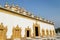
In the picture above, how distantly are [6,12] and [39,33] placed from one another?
8.24 m

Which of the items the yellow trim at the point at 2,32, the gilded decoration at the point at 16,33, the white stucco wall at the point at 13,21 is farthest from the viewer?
the gilded decoration at the point at 16,33

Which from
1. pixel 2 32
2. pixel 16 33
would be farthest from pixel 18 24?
pixel 2 32

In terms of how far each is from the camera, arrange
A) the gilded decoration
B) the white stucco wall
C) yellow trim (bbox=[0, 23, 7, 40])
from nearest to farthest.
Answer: yellow trim (bbox=[0, 23, 7, 40]) < the white stucco wall < the gilded decoration

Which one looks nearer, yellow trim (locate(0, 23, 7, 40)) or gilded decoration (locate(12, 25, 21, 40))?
yellow trim (locate(0, 23, 7, 40))

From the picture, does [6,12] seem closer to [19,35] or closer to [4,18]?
[4,18]

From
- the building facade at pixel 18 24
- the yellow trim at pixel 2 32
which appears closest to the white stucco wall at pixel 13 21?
the building facade at pixel 18 24

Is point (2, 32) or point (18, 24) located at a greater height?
point (18, 24)

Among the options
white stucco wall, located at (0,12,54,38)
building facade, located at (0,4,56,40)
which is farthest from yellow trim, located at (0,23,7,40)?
white stucco wall, located at (0,12,54,38)

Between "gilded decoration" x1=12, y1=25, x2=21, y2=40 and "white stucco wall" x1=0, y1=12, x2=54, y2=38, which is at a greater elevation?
"white stucco wall" x1=0, y1=12, x2=54, y2=38

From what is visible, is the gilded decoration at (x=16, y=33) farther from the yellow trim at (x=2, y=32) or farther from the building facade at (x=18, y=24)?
the yellow trim at (x=2, y=32)

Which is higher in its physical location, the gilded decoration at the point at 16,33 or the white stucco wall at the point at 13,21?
the white stucco wall at the point at 13,21

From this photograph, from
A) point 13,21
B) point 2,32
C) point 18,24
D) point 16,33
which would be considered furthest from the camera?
point 18,24

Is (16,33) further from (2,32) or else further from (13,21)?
(2,32)

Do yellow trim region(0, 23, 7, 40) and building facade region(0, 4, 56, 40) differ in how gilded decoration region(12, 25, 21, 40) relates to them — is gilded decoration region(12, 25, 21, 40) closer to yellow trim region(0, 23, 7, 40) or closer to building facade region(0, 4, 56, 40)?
building facade region(0, 4, 56, 40)
